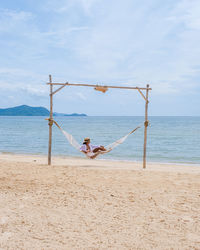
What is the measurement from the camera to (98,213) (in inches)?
110

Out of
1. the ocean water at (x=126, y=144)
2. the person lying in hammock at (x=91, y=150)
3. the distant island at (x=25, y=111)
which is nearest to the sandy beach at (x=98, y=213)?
the person lying in hammock at (x=91, y=150)

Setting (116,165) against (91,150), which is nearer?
(91,150)

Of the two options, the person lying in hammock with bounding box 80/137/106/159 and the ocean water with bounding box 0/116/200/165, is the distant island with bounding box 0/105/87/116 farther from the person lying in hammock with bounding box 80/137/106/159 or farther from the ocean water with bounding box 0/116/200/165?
the person lying in hammock with bounding box 80/137/106/159

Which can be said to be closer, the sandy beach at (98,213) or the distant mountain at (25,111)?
the sandy beach at (98,213)

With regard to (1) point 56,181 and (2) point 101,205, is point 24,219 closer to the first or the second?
(2) point 101,205

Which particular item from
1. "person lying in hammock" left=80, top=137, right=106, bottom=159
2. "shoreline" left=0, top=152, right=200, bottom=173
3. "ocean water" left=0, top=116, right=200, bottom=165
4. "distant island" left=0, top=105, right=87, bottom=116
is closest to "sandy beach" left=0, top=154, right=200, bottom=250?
"person lying in hammock" left=80, top=137, right=106, bottom=159

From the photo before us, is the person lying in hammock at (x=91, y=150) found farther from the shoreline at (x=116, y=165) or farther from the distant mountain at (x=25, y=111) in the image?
the distant mountain at (x=25, y=111)

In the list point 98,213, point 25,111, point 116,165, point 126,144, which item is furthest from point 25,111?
point 98,213

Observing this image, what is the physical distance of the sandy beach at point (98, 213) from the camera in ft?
7.18

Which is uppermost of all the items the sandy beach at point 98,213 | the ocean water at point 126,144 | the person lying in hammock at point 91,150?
the person lying in hammock at point 91,150

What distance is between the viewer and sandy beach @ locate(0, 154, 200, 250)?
2188mm

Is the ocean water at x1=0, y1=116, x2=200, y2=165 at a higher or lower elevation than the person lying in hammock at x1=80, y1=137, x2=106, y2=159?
lower

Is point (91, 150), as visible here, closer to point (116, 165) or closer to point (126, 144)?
point (116, 165)

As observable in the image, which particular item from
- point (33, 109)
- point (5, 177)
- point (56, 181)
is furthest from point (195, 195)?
point (33, 109)
